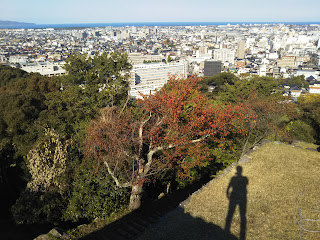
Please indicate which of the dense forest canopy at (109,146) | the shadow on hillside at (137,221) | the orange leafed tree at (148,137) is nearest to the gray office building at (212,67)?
the dense forest canopy at (109,146)

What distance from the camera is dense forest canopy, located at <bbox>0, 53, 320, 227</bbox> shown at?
6.23 metres

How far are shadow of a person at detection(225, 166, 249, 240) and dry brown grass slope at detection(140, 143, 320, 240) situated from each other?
72 mm

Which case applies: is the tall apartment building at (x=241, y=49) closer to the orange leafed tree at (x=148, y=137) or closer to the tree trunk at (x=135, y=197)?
the orange leafed tree at (x=148, y=137)

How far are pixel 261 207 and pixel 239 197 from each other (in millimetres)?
583

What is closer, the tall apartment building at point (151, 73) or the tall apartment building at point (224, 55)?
the tall apartment building at point (151, 73)

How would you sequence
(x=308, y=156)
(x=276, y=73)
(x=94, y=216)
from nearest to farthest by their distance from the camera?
1. (x=94, y=216)
2. (x=308, y=156)
3. (x=276, y=73)

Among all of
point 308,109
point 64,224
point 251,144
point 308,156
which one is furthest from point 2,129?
point 308,109

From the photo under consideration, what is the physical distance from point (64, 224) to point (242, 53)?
108072 mm

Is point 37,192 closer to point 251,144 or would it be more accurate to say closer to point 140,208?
point 140,208

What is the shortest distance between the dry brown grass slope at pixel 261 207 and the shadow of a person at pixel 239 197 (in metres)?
0.07

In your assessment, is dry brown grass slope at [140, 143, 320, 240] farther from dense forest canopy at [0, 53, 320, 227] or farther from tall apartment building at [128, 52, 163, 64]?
tall apartment building at [128, 52, 163, 64]

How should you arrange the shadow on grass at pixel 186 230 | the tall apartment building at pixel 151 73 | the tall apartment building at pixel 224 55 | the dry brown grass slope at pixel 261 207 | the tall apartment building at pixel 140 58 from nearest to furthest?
the shadow on grass at pixel 186 230 < the dry brown grass slope at pixel 261 207 < the tall apartment building at pixel 151 73 < the tall apartment building at pixel 140 58 < the tall apartment building at pixel 224 55

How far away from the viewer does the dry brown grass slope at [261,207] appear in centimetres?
493

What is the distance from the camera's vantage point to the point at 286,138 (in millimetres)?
10719
